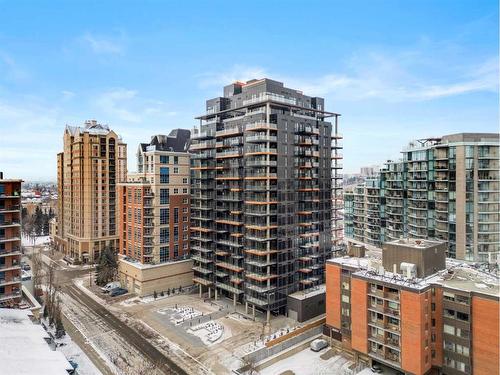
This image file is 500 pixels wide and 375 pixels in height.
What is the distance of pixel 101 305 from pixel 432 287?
5455cm

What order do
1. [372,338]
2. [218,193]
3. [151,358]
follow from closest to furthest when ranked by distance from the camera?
[372,338] < [151,358] < [218,193]

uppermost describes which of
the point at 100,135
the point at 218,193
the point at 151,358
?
the point at 100,135

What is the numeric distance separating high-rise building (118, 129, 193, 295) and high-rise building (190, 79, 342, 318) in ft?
18.6

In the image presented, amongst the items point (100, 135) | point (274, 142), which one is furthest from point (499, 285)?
point (100, 135)

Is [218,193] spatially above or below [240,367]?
above

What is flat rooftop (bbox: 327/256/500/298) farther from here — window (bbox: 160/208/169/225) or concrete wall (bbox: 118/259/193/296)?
window (bbox: 160/208/169/225)

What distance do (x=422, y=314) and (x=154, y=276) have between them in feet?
162

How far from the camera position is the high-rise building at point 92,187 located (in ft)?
325

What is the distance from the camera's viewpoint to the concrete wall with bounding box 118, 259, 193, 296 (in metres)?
69.1

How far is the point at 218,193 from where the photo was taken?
218 feet

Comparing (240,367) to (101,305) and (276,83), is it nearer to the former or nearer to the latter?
(101,305)

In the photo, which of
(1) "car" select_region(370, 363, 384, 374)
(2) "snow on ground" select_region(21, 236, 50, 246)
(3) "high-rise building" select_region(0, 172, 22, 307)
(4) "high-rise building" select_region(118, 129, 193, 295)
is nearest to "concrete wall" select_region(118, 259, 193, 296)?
(4) "high-rise building" select_region(118, 129, 193, 295)

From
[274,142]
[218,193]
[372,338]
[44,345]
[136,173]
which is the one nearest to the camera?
[44,345]

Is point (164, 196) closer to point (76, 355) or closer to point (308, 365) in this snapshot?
point (76, 355)
